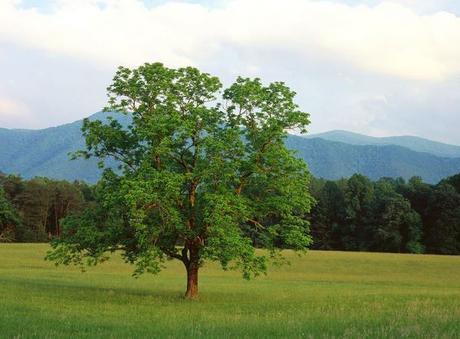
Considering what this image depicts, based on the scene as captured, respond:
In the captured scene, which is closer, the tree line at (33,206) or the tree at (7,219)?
the tree at (7,219)

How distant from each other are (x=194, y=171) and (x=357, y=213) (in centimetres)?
9837

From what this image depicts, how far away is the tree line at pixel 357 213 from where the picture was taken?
11069 centimetres

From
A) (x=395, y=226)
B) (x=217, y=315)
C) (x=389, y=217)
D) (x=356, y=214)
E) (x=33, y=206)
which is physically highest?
(x=33, y=206)

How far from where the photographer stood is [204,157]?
102ft

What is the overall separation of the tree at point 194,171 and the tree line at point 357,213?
233 ft

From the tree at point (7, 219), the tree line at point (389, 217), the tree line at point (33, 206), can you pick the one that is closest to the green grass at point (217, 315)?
the tree line at point (389, 217)

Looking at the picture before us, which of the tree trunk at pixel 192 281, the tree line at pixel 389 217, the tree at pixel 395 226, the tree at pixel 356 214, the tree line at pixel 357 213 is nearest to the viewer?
the tree trunk at pixel 192 281

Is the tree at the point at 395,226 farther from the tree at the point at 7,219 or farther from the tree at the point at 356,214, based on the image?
the tree at the point at 7,219

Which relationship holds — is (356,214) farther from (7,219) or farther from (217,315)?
(217,315)

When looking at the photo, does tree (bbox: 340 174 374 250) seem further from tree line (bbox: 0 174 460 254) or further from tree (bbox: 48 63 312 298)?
tree (bbox: 48 63 312 298)

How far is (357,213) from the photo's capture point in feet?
405

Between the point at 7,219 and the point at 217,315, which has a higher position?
the point at 7,219

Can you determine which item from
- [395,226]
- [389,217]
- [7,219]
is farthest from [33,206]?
[395,226]

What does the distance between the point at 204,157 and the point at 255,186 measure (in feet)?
11.7
